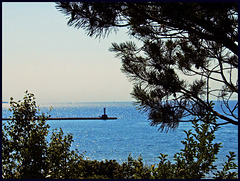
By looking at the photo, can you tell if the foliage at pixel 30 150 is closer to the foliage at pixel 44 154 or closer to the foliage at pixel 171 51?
the foliage at pixel 44 154

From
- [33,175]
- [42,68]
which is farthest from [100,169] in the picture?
[42,68]

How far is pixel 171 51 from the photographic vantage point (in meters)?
3.20

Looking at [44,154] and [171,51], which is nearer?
[44,154]

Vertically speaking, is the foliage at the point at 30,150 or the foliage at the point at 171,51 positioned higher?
the foliage at the point at 171,51

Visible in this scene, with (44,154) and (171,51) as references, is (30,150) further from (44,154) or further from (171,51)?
(171,51)

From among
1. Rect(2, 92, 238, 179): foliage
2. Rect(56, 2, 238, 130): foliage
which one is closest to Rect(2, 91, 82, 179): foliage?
Rect(2, 92, 238, 179): foliage

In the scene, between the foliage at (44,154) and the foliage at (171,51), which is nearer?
the foliage at (171,51)

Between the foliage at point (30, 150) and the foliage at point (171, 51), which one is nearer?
the foliage at point (171, 51)

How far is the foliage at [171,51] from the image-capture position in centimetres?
216

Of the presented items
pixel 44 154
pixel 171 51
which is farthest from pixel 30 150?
pixel 171 51

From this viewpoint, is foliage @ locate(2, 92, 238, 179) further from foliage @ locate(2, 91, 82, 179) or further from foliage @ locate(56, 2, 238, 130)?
foliage @ locate(56, 2, 238, 130)

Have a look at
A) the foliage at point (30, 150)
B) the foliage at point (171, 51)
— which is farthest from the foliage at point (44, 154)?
the foliage at point (171, 51)

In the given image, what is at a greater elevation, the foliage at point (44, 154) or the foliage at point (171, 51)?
the foliage at point (171, 51)

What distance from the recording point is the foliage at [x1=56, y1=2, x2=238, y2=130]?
2162 mm
